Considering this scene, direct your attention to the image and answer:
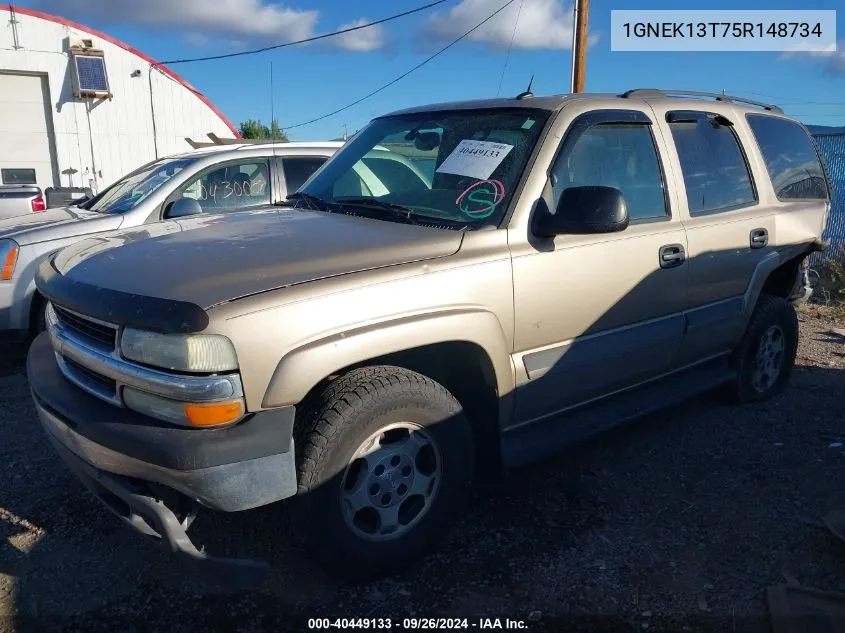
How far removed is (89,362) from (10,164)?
58.6 feet

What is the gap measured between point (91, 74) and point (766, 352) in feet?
59.3

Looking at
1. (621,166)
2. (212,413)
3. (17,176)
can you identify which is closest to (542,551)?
(212,413)

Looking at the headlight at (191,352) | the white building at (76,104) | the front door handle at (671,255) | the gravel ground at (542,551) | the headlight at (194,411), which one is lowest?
the gravel ground at (542,551)

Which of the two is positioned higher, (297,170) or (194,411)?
(297,170)

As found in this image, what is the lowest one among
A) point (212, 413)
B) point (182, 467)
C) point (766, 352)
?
point (766, 352)

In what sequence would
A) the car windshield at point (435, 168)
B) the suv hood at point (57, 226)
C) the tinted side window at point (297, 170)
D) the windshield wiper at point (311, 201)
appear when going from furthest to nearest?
the tinted side window at point (297, 170) → the suv hood at point (57, 226) → the windshield wiper at point (311, 201) → the car windshield at point (435, 168)

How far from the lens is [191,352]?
7.39 feet

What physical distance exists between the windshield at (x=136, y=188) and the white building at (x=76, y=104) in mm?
12863

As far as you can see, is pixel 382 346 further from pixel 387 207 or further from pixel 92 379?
pixel 92 379

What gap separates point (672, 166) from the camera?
3.80 meters

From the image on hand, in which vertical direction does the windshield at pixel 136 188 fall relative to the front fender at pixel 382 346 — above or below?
above

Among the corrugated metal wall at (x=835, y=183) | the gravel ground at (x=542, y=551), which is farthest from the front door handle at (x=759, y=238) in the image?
the corrugated metal wall at (x=835, y=183)

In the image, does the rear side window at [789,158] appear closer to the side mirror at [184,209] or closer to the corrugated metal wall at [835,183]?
the side mirror at [184,209]

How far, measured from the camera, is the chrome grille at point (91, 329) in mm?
2490
